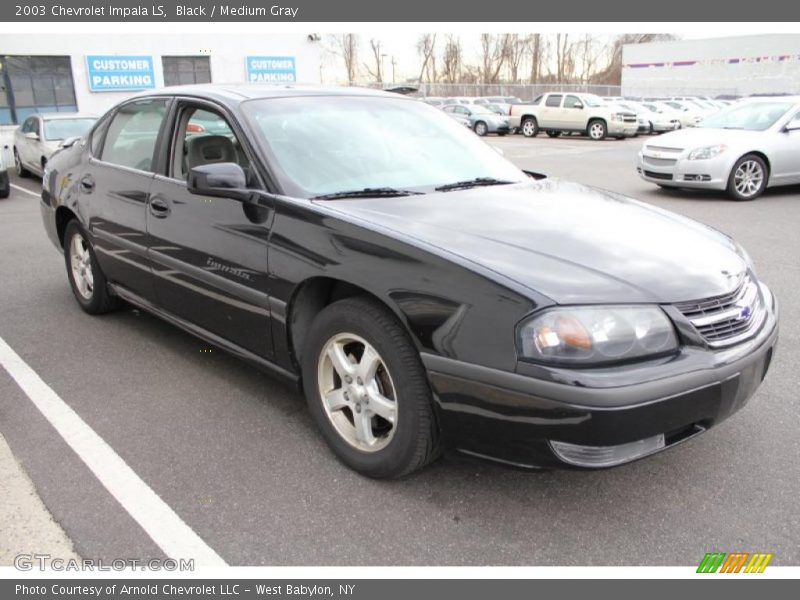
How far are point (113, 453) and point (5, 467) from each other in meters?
0.45

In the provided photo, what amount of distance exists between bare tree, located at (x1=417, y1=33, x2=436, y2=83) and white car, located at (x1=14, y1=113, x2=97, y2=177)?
207 feet

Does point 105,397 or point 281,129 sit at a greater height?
point 281,129

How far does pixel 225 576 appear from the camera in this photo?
235cm

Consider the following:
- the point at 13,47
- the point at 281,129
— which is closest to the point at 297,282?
the point at 281,129

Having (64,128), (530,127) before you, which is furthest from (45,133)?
(530,127)

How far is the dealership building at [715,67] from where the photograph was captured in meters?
45.2

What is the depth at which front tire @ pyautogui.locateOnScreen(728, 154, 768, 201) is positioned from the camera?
33.7 feet

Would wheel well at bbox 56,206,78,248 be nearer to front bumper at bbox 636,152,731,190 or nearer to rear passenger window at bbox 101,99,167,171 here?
rear passenger window at bbox 101,99,167,171

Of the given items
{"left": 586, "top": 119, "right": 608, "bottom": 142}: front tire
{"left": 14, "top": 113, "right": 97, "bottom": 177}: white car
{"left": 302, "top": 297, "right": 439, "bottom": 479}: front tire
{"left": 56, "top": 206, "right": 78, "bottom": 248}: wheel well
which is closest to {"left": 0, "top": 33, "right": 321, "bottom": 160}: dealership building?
{"left": 14, "top": 113, "right": 97, "bottom": 177}: white car

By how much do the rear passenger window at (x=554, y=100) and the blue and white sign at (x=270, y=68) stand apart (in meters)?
10.0

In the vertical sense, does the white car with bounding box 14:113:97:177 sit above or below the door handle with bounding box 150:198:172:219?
below

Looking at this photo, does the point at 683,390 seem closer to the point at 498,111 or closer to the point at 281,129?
the point at 281,129

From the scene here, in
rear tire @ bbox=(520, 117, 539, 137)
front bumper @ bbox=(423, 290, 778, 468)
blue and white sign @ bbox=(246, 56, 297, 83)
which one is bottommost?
rear tire @ bbox=(520, 117, 539, 137)

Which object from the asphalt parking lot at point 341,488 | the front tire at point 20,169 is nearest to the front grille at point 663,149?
the asphalt parking lot at point 341,488
